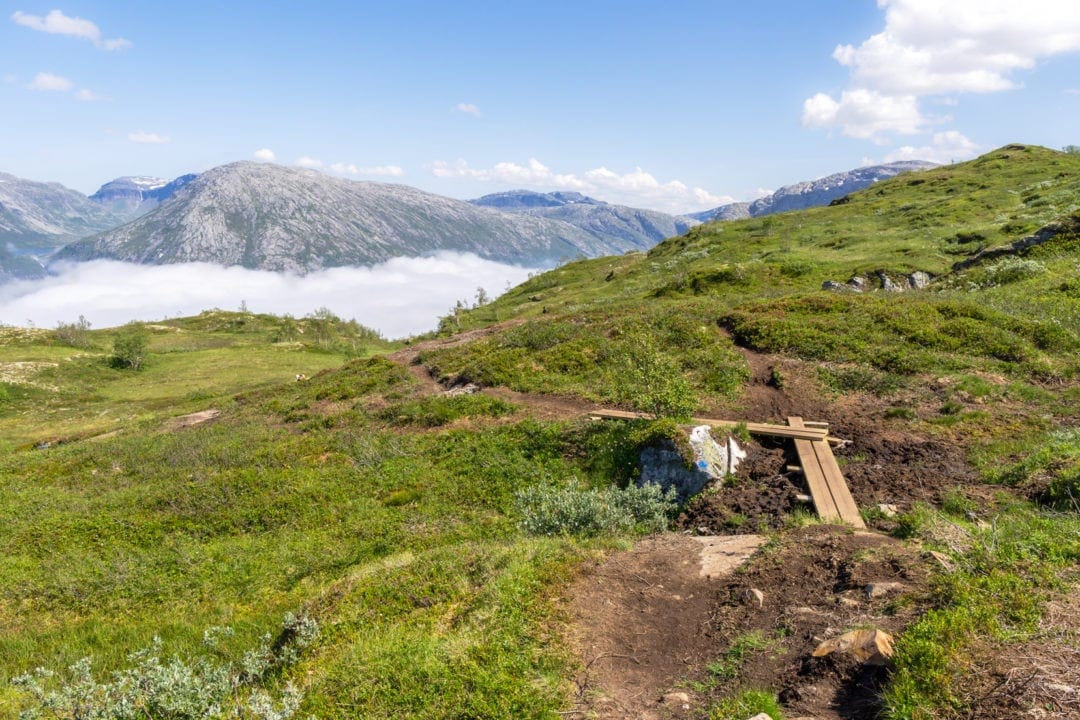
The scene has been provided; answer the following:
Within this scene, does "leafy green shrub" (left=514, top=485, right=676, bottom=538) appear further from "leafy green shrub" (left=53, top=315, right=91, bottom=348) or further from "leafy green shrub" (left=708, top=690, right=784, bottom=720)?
"leafy green shrub" (left=53, top=315, right=91, bottom=348)

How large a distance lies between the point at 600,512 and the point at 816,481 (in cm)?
533

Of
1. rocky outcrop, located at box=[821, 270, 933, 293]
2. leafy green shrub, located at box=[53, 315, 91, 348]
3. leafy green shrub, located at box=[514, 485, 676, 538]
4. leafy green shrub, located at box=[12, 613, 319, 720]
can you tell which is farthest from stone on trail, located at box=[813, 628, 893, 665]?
leafy green shrub, located at box=[53, 315, 91, 348]

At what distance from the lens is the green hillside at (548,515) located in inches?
258

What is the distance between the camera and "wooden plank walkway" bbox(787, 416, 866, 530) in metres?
11.0

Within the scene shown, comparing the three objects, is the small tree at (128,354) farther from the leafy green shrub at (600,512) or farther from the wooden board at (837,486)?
the wooden board at (837,486)

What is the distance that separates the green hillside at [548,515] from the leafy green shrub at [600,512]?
7 cm

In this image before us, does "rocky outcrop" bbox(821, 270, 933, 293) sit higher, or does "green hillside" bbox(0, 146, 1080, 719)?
"rocky outcrop" bbox(821, 270, 933, 293)

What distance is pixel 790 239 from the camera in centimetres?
6738

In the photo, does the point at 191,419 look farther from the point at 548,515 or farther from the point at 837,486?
the point at 837,486

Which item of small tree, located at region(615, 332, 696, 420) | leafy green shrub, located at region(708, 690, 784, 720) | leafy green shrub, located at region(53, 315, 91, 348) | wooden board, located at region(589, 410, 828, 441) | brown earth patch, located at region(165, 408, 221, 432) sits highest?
small tree, located at region(615, 332, 696, 420)

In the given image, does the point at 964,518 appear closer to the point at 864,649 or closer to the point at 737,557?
the point at 737,557

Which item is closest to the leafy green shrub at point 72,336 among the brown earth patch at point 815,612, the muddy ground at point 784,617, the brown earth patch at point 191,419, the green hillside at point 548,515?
the green hillside at point 548,515

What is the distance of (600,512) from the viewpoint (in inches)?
465

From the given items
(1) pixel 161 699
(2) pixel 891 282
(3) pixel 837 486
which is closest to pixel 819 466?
(3) pixel 837 486
